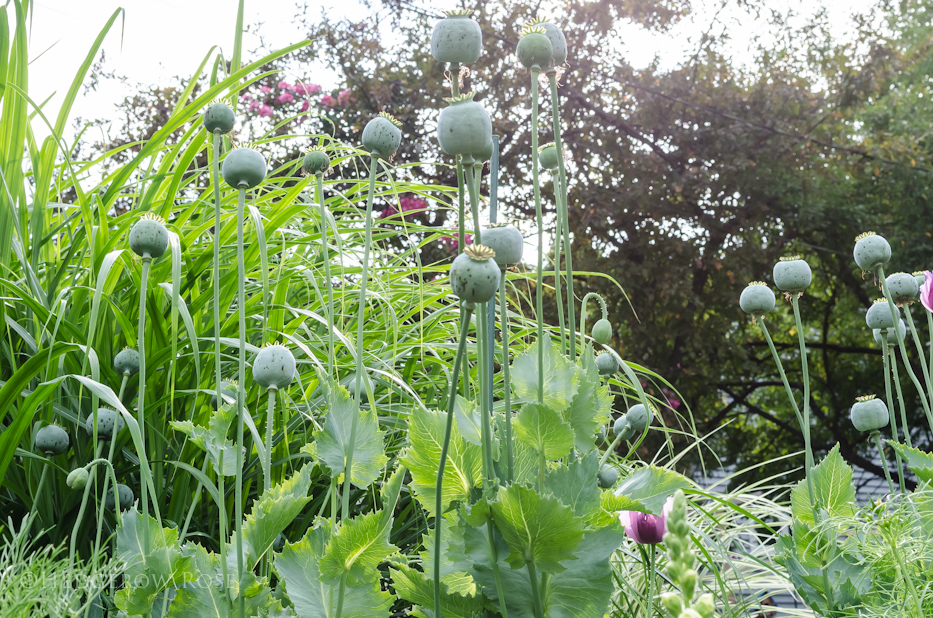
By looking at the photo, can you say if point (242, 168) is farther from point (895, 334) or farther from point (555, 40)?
point (895, 334)

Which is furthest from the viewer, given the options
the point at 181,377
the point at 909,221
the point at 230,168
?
the point at 909,221

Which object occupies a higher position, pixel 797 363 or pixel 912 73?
pixel 912 73

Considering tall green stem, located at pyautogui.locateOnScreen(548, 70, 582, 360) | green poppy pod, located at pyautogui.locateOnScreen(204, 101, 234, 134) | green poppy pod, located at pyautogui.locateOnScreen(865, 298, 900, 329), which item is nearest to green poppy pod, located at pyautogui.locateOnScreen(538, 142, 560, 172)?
tall green stem, located at pyautogui.locateOnScreen(548, 70, 582, 360)

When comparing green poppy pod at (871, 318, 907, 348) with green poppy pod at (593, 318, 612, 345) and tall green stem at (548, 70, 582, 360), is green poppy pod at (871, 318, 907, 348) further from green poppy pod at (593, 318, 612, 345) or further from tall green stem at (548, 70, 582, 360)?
tall green stem at (548, 70, 582, 360)

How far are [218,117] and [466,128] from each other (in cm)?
26

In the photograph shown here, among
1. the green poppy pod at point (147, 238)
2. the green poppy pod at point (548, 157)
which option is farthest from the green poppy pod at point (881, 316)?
the green poppy pod at point (147, 238)

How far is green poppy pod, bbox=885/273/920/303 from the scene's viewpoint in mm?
802

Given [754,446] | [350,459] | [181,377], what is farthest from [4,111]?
[754,446]

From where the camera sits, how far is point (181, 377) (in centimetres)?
103

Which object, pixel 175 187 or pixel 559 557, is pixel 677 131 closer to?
pixel 175 187

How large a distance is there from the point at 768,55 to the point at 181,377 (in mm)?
5427

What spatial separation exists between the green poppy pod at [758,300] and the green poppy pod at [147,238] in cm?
57

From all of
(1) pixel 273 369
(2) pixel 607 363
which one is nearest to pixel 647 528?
(2) pixel 607 363

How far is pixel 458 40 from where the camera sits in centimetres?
48
